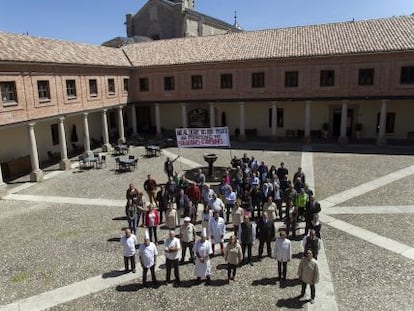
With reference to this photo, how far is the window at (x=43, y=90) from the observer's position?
20734 millimetres

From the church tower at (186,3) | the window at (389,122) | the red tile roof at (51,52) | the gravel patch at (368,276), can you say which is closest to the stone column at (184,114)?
the red tile roof at (51,52)

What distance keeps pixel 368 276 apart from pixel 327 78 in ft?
66.8

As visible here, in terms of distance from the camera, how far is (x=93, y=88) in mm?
26312

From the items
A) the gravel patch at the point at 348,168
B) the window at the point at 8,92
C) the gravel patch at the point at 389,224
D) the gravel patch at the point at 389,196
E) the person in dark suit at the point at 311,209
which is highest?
the window at the point at 8,92

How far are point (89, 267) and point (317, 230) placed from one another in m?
6.86

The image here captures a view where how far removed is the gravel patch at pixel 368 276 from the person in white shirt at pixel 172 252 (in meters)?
4.07

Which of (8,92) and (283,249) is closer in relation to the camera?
(283,249)

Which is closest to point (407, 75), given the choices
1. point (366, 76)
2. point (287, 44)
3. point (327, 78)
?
point (366, 76)

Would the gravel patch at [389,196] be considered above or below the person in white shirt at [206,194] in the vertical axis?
below

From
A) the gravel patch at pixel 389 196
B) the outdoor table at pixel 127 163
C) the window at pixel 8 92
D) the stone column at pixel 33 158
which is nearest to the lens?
the gravel patch at pixel 389 196

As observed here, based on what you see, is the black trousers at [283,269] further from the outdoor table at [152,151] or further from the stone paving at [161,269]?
the outdoor table at [152,151]

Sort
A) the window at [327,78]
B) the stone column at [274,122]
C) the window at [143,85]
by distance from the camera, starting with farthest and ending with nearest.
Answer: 1. the window at [143,85]
2. the stone column at [274,122]
3. the window at [327,78]

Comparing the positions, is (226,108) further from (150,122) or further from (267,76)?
(150,122)

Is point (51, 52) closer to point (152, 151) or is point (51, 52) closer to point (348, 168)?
point (152, 151)
